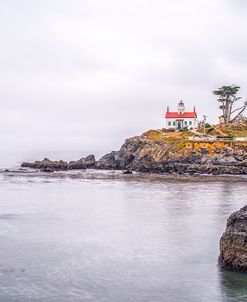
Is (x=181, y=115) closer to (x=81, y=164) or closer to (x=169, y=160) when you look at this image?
(x=81, y=164)

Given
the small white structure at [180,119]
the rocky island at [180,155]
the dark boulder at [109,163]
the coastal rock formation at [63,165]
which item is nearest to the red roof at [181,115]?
the small white structure at [180,119]

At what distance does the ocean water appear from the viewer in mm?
23934

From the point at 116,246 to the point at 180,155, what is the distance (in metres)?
72.6

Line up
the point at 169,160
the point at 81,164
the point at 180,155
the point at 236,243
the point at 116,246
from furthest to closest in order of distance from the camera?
the point at 81,164 → the point at 180,155 → the point at 169,160 → the point at 116,246 → the point at 236,243

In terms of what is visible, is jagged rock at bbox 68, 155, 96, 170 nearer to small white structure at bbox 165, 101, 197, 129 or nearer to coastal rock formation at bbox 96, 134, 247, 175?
coastal rock formation at bbox 96, 134, 247, 175

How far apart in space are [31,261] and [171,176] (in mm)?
62228

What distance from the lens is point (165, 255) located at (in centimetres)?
3059

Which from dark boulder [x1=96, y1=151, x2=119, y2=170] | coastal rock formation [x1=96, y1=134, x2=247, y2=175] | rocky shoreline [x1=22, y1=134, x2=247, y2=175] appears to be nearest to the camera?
coastal rock formation [x1=96, y1=134, x2=247, y2=175]

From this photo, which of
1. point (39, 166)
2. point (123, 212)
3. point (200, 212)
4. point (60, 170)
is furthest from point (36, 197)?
point (39, 166)

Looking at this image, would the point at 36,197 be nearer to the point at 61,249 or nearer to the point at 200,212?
the point at 200,212

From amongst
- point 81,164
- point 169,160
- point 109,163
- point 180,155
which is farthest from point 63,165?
point 180,155

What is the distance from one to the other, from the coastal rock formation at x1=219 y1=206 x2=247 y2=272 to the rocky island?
228 ft

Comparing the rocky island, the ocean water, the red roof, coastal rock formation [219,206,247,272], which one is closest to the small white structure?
the red roof

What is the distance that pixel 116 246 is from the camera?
109ft
